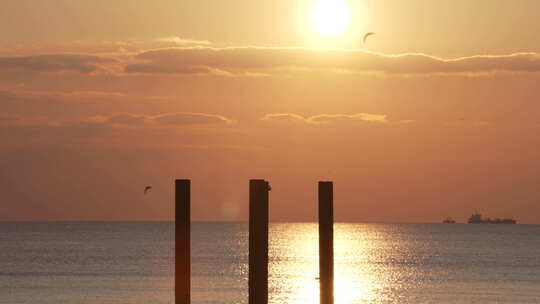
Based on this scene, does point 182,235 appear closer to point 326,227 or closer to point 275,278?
point 326,227

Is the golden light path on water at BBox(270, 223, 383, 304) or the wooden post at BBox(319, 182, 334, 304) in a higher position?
the golden light path on water at BBox(270, 223, 383, 304)

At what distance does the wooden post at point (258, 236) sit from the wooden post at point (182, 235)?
1.48 metres

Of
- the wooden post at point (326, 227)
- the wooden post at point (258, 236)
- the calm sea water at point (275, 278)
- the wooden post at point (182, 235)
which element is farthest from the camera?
the calm sea water at point (275, 278)

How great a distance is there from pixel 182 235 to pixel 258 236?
5.91 ft

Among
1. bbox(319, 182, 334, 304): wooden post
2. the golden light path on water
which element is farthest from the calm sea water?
bbox(319, 182, 334, 304): wooden post

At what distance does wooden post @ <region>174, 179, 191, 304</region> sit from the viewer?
23047mm

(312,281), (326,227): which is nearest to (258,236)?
(326,227)

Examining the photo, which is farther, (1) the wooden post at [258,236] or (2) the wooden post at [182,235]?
(2) the wooden post at [182,235]

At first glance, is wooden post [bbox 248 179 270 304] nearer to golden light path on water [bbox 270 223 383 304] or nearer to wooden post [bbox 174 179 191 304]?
wooden post [bbox 174 179 191 304]

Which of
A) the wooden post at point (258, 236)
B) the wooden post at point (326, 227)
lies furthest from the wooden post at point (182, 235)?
the wooden post at point (326, 227)

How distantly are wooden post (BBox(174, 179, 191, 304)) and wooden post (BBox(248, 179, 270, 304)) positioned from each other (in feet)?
4.85

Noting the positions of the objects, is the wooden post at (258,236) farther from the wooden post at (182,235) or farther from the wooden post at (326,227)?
the wooden post at (326,227)

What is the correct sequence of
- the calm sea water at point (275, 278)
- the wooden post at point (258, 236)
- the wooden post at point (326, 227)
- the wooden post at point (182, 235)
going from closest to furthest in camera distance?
the wooden post at point (258, 236) < the wooden post at point (182, 235) < the wooden post at point (326, 227) < the calm sea water at point (275, 278)

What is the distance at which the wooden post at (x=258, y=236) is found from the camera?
2233cm
